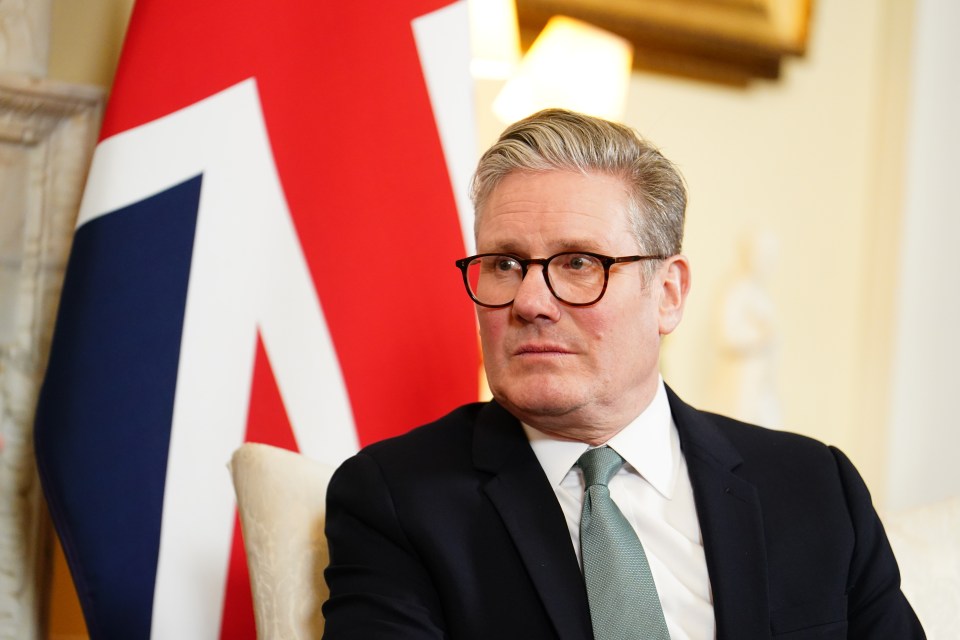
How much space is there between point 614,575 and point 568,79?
71.3 inches

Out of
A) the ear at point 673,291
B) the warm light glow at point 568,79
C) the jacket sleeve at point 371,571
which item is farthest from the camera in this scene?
the warm light glow at point 568,79

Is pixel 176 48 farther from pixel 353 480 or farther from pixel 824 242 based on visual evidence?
pixel 824 242

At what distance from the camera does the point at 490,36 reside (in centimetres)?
301

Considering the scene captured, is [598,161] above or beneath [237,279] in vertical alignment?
above

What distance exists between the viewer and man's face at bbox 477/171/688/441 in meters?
1.51

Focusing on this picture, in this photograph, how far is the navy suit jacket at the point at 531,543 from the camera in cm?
146

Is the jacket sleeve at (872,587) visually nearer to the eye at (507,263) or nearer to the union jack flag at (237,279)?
A: the eye at (507,263)

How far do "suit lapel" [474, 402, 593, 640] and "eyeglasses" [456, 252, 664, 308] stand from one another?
21cm

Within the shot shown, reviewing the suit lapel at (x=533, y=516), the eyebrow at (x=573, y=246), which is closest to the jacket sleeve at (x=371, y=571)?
the suit lapel at (x=533, y=516)

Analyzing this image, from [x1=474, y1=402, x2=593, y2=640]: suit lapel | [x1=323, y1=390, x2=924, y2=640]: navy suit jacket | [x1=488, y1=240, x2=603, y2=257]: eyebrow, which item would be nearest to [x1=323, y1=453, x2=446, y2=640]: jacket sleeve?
[x1=323, y1=390, x2=924, y2=640]: navy suit jacket

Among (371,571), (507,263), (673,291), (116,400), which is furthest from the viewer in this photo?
(116,400)

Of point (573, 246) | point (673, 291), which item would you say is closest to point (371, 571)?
point (573, 246)

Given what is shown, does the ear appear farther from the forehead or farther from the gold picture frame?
the gold picture frame

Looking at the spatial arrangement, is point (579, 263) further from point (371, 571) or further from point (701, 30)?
point (701, 30)
